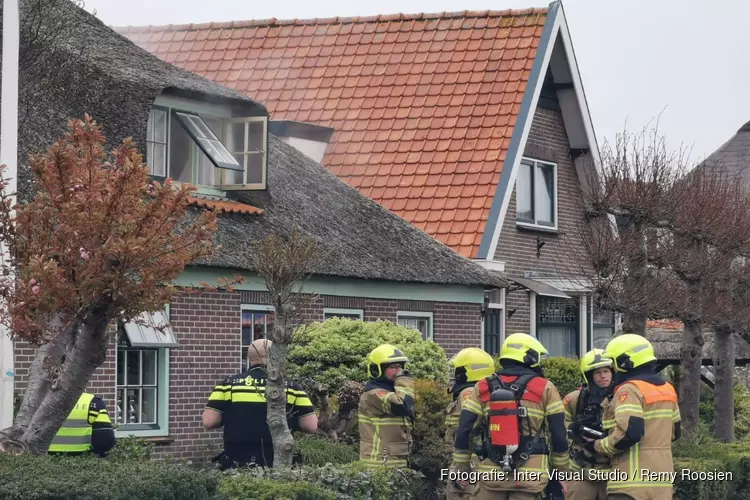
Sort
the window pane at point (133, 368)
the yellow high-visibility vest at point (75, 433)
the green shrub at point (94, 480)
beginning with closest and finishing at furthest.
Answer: the green shrub at point (94, 480) → the yellow high-visibility vest at point (75, 433) → the window pane at point (133, 368)

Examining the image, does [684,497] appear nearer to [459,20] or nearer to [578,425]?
[578,425]

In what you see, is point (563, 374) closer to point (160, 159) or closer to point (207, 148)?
point (207, 148)

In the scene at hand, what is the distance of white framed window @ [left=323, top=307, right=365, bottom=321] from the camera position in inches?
736

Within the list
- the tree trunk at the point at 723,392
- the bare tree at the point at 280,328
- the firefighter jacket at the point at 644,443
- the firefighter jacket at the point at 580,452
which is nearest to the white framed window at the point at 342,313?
the tree trunk at the point at 723,392

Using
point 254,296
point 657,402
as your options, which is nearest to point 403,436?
point 657,402

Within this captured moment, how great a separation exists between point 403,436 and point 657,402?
9.03 feet

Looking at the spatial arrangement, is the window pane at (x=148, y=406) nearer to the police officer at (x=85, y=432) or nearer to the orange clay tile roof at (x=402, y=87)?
the police officer at (x=85, y=432)

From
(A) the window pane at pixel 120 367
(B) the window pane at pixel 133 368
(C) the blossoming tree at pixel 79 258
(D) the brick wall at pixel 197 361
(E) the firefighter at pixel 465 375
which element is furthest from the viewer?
(D) the brick wall at pixel 197 361

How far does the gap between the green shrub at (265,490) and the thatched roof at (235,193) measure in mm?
5045

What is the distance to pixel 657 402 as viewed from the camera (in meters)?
10.9

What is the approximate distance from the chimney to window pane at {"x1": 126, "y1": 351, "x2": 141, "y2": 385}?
8.79 meters

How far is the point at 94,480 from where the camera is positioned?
339 inches

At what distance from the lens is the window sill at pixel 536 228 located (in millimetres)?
24484

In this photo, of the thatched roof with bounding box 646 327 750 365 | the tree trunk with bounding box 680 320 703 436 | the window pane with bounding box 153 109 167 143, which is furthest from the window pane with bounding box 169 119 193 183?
the thatched roof with bounding box 646 327 750 365
